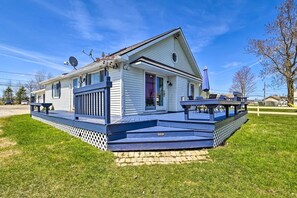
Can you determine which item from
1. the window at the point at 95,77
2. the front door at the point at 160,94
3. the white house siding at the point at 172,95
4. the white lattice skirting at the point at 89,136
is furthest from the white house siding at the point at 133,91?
the white house siding at the point at 172,95

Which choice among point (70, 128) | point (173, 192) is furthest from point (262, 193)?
point (70, 128)

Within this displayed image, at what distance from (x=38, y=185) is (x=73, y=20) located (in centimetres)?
1158

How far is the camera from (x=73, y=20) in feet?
37.0

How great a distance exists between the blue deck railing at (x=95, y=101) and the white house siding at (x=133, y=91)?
8.04ft

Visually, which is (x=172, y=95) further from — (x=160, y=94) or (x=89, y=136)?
(x=89, y=136)

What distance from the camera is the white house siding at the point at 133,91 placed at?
302 inches

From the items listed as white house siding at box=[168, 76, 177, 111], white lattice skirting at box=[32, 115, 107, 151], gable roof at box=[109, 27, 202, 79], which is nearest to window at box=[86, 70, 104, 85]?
gable roof at box=[109, 27, 202, 79]

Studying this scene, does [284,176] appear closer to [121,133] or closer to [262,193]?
[262,193]

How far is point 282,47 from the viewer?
1814cm

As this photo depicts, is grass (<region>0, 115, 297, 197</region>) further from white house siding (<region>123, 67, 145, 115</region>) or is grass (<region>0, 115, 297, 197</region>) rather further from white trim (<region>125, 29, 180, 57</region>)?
white trim (<region>125, 29, 180, 57</region>)

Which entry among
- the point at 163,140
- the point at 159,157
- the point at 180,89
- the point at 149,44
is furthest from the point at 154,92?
the point at 159,157

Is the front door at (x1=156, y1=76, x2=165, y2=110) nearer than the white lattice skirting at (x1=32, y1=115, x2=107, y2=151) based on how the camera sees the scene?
No

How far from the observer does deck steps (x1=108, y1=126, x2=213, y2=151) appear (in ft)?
14.0

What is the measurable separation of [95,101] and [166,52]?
734cm
